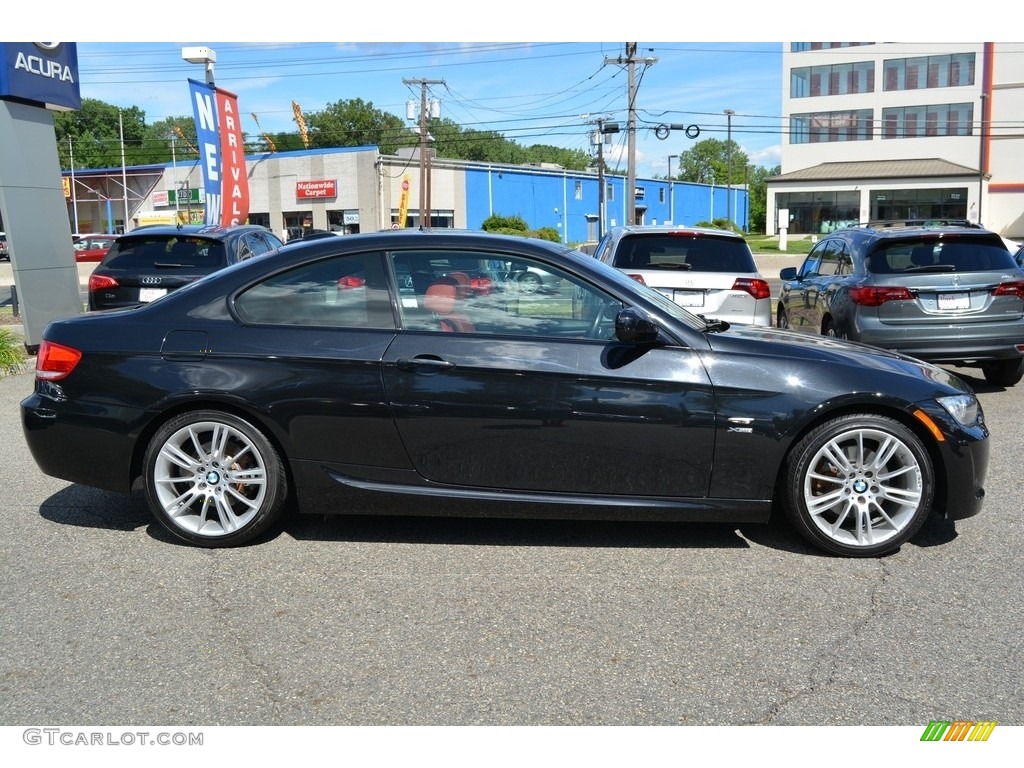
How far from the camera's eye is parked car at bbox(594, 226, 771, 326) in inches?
366

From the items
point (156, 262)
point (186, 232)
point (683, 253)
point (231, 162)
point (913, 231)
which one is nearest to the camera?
point (913, 231)

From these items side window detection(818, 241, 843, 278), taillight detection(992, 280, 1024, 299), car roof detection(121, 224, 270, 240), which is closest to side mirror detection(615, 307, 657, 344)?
taillight detection(992, 280, 1024, 299)

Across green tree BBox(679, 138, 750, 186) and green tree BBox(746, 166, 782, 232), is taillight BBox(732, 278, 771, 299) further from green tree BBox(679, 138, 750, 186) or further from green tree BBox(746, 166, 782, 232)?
green tree BBox(679, 138, 750, 186)

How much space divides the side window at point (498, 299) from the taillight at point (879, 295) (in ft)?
16.1

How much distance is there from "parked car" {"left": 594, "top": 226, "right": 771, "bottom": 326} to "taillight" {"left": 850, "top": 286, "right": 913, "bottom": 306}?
849mm

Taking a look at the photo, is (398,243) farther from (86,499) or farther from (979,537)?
(979,537)

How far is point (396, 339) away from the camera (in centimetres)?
477

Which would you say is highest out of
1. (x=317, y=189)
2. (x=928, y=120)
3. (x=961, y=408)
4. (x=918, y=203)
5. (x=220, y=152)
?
(x=928, y=120)

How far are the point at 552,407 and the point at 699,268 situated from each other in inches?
209

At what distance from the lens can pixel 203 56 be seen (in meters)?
22.9

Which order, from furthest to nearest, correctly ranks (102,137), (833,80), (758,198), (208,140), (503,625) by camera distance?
1. (758,198)
2. (102,137)
3. (833,80)
4. (208,140)
5. (503,625)

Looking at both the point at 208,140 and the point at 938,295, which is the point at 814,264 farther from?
the point at 208,140

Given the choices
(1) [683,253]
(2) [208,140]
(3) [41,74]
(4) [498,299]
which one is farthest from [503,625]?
(2) [208,140]

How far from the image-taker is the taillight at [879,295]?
28.5 ft
